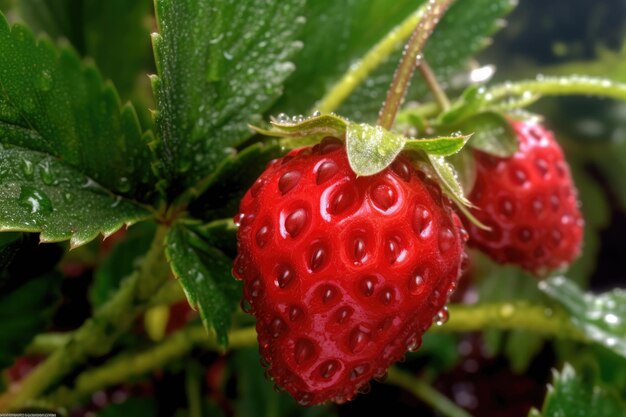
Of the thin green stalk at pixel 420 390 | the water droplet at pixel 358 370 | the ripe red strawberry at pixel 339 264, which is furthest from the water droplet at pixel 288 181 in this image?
the thin green stalk at pixel 420 390

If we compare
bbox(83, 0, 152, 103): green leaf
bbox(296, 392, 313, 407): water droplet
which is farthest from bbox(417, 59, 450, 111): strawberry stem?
bbox(83, 0, 152, 103): green leaf

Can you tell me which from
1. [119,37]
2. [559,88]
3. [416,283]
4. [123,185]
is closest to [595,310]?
[559,88]

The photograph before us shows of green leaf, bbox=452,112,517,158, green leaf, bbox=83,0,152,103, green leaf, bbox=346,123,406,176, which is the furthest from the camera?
green leaf, bbox=83,0,152,103

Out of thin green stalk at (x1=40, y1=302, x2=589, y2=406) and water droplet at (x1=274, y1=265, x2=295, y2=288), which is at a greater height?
water droplet at (x1=274, y1=265, x2=295, y2=288)

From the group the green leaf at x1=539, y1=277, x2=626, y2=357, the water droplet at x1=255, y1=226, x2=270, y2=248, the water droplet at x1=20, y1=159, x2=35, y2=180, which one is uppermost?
the water droplet at x1=20, y1=159, x2=35, y2=180

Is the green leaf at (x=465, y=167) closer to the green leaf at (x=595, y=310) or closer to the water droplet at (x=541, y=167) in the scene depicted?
the water droplet at (x=541, y=167)

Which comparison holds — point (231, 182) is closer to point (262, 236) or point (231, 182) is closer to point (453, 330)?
point (262, 236)

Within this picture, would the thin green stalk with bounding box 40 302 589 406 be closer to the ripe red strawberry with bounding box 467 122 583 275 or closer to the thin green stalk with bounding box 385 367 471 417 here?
the ripe red strawberry with bounding box 467 122 583 275

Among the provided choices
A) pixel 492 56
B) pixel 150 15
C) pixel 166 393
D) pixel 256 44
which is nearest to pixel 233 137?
pixel 256 44
